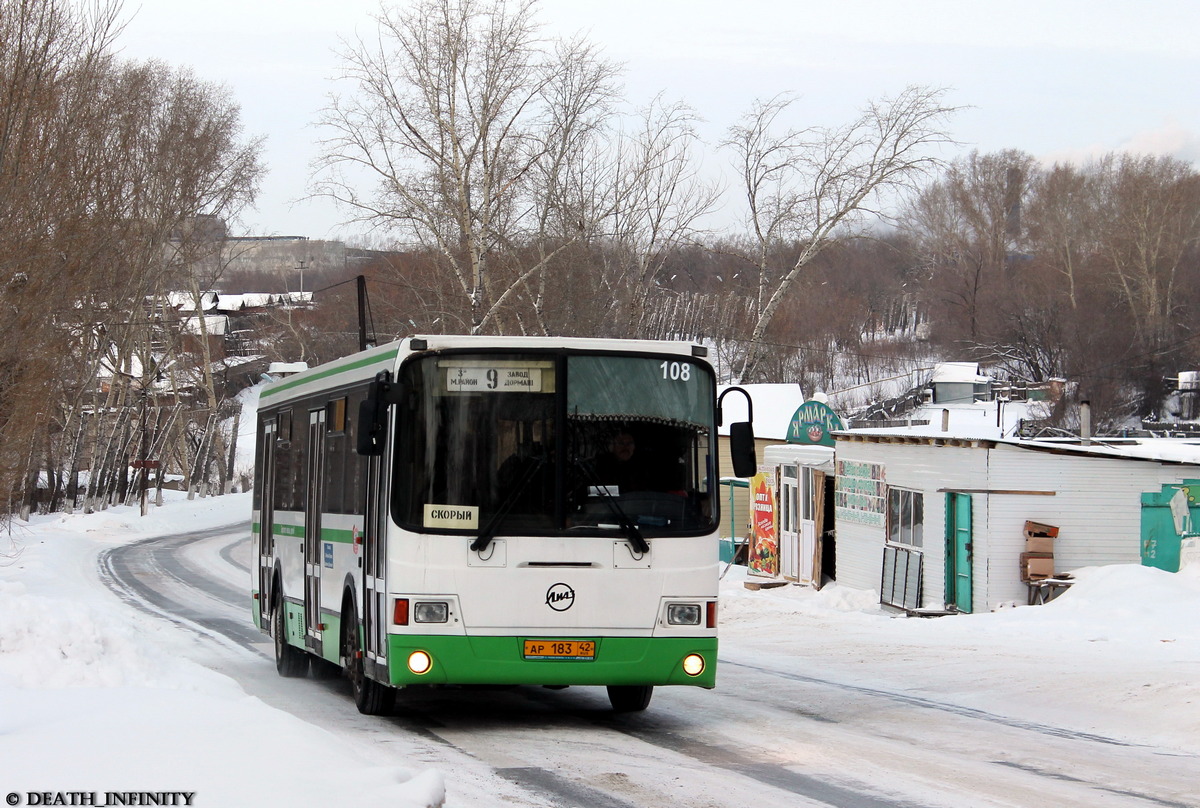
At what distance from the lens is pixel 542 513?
1015 cm

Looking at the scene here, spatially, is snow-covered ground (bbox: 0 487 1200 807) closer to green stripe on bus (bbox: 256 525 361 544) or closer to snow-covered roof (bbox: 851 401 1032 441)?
green stripe on bus (bbox: 256 525 361 544)

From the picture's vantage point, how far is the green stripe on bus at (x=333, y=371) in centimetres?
1073

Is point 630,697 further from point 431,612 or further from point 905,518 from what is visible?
point 905,518

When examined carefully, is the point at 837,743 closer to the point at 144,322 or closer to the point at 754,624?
the point at 754,624

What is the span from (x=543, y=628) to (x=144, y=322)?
→ 1924 inches

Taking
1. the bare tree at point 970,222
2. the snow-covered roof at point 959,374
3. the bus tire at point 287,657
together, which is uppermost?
the bare tree at point 970,222

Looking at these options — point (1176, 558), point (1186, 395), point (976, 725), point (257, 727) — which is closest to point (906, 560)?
point (1176, 558)

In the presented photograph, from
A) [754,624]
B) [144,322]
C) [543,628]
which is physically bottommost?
[754,624]

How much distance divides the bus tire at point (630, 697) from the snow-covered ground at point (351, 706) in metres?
2.26

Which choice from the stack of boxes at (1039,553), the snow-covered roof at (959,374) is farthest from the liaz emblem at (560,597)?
the snow-covered roof at (959,374)

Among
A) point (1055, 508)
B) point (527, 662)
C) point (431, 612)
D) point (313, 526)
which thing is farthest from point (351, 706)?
point (1055, 508)

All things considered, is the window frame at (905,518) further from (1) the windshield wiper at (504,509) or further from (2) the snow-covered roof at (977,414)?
(2) the snow-covered roof at (977,414)

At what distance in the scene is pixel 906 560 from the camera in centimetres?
2475

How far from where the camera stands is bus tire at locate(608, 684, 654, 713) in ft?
36.9
